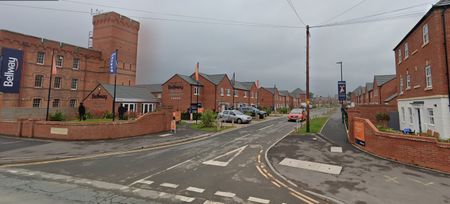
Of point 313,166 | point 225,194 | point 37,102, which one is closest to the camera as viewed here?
point 225,194

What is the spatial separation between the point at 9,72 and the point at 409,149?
1307 inches

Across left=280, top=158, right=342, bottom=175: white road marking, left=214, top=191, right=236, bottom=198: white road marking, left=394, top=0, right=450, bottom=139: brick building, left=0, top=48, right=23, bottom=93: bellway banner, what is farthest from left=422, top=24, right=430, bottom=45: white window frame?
left=0, top=48, right=23, bottom=93: bellway banner

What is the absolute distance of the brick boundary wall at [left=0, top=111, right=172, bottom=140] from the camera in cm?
1505

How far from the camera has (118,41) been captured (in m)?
46.7

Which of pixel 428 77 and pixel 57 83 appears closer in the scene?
pixel 428 77

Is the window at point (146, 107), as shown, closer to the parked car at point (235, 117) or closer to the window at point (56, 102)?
the parked car at point (235, 117)

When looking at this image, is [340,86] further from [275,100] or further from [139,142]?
[275,100]

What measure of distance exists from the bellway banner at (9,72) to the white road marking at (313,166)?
28004 mm

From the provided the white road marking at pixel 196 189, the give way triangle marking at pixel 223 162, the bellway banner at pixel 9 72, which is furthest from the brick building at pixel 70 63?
the white road marking at pixel 196 189

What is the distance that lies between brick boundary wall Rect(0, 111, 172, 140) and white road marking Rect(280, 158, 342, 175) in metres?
12.2

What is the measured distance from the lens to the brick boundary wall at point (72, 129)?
15.1 metres

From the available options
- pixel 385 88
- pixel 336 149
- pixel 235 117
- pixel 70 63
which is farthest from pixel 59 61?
pixel 385 88

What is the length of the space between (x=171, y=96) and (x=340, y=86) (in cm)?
2709

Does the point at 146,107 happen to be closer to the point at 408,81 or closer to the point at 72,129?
the point at 72,129
